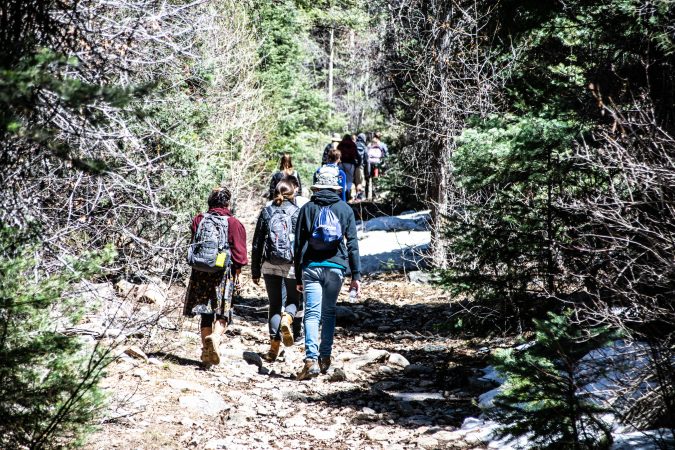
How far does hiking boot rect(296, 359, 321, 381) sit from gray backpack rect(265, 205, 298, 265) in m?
1.14

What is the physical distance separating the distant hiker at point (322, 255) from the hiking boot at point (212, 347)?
36.8 inches

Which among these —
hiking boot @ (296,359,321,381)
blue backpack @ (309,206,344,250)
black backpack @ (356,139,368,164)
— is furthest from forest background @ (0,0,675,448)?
black backpack @ (356,139,368,164)

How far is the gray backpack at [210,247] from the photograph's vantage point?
726cm

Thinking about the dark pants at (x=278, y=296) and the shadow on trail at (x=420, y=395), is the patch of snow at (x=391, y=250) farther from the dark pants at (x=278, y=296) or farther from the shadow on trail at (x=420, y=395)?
the dark pants at (x=278, y=296)

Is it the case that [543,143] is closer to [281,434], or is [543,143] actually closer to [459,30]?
[281,434]

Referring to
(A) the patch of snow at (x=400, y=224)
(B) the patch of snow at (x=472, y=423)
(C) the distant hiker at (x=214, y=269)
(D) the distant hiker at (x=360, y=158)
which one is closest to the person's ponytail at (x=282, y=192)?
(C) the distant hiker at (x=214, y=269)

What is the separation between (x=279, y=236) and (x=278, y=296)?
0.73m

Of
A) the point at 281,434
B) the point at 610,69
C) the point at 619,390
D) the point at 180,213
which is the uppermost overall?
the point at 610,69

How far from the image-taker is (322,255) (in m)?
7.31

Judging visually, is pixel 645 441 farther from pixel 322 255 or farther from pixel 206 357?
pixel 206 357

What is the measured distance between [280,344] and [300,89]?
16.6 meters

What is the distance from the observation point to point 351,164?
1975 cm

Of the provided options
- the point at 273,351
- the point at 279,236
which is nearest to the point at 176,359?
the point at 273,351

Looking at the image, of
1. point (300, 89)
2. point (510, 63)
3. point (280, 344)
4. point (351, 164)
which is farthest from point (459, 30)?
point (300, 89)
